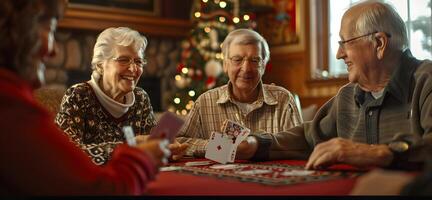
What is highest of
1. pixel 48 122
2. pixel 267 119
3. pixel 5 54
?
pixel 5 54

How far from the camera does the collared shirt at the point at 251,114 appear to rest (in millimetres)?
3217

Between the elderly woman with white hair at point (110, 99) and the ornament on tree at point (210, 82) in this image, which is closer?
the elderly woman with white hair at point (110, 99)

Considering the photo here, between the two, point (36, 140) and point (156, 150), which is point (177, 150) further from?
point (36, 140)

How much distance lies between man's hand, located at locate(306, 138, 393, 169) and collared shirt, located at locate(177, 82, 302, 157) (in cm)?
140

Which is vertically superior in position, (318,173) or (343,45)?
(343,45)

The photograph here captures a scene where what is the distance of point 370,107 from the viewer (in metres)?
2.18

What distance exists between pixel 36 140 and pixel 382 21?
4.92 feet

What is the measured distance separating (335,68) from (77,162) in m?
5.35

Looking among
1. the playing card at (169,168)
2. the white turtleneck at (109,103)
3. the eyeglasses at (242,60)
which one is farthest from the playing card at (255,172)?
the eyeglasses at (242,60)

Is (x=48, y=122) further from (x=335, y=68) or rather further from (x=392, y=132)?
(x=335, y=68)

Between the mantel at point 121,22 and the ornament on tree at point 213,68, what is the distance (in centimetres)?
116

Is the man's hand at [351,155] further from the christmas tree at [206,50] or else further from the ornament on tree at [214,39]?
the ornament on tree at [214,39]

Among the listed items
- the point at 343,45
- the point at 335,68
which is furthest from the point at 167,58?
the point at 343,45

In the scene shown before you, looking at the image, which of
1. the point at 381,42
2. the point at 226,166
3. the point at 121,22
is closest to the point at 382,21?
the point at 381,42
